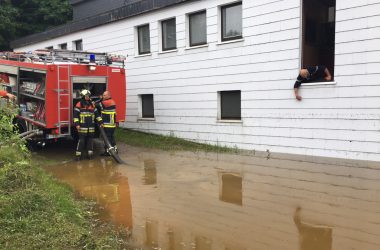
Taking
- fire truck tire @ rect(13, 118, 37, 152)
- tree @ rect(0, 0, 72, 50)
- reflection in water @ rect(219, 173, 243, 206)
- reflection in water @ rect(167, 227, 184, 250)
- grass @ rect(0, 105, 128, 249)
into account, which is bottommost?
reflection in water @ rect(167, 227, 184, 250)

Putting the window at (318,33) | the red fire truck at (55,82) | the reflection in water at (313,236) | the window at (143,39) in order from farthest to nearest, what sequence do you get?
the window at (143,39) < the window at (318,33) < the red fire truck at (55,82) < the reflection in water at (313,236)

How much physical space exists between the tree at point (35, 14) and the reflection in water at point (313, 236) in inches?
980

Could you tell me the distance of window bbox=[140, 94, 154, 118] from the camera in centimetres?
1474

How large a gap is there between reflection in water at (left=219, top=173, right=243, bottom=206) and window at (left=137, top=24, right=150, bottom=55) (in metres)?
7.67

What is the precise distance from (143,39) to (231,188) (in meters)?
8.95

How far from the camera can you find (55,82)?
10227 mm

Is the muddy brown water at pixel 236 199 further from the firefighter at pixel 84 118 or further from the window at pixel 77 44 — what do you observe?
the window at pixel 77 44

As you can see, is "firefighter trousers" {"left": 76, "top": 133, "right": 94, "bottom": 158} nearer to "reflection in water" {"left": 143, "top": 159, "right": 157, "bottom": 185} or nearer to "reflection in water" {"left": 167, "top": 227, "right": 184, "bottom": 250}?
"reflection in water" {"left": 143, "top": 159, "right": 157, "bottom": 185}

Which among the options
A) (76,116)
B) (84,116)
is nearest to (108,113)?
(84,116)

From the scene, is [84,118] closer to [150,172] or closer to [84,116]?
[84,116]

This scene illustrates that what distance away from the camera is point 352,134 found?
9.20m

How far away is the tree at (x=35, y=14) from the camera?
26328 millimetres

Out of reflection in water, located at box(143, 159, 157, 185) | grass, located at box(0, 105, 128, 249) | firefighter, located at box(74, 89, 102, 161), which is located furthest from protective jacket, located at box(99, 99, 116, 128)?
grass, located at box(0, 105, 128, 249)

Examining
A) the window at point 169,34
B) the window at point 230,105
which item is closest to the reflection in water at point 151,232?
the window at point 230,105
